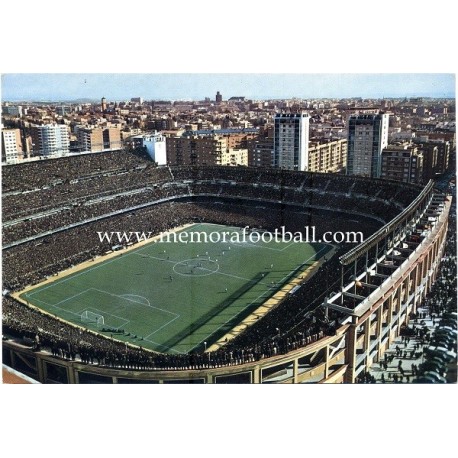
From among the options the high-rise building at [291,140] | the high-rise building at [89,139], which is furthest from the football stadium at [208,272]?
the high-rise building at [89,139]

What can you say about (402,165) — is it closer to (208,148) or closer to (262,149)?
(262,149)

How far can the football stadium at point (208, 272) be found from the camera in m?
8.91

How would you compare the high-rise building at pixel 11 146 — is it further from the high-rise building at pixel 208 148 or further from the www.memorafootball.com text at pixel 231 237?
the high-rise building at pixel 208 148

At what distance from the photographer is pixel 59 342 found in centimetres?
943

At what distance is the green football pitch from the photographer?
449 inches

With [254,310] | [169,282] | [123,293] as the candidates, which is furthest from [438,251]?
[123,293]

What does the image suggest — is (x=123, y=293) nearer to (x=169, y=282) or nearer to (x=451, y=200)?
(x=169, y=282)

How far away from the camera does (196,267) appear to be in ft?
43.3

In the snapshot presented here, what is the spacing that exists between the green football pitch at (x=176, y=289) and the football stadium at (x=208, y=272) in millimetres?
44

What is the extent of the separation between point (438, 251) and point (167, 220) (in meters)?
6.36

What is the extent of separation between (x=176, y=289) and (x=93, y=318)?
6.64ft

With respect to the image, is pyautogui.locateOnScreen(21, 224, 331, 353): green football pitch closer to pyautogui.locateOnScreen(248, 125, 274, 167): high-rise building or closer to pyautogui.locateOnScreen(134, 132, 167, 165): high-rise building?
pyautogui.locateOnScreen(248, 125, 274, 167): high-rise building

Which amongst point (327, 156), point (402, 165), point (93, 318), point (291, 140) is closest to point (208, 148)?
point (291, 140)

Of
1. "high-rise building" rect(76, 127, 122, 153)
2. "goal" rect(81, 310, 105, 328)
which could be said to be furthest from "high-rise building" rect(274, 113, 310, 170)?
"goal" rect(81, 310, 105, 328)
